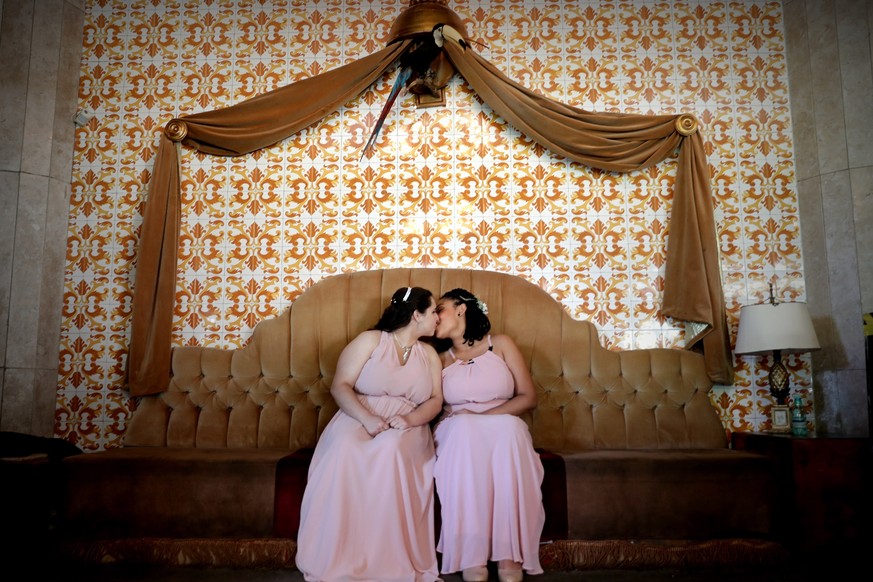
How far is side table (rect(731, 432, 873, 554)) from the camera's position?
323cm

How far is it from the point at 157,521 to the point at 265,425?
33.3 inches

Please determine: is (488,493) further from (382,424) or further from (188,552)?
(188,552)

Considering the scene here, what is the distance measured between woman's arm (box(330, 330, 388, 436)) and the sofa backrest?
1.68 feet

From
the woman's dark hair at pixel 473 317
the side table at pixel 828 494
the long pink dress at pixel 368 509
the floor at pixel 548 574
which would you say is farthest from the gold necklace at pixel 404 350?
the side table at pixel 828 494

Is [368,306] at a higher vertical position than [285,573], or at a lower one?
higher

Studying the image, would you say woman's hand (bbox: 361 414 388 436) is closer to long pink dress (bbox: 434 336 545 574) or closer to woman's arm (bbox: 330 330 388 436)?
woman's arm (bbox: 330 330 388 436)

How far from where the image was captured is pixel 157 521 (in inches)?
125

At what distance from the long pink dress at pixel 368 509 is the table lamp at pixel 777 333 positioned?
2018 millimetres

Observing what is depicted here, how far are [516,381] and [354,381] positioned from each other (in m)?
0.87

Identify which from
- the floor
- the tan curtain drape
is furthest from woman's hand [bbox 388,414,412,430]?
the tan curtain drape

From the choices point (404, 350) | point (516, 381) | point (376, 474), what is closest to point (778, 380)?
point (516, 381)

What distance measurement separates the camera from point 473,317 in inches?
147

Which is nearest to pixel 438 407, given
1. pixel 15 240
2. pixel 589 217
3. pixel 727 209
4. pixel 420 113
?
pixel 589 217

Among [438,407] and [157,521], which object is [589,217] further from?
[157,521]
